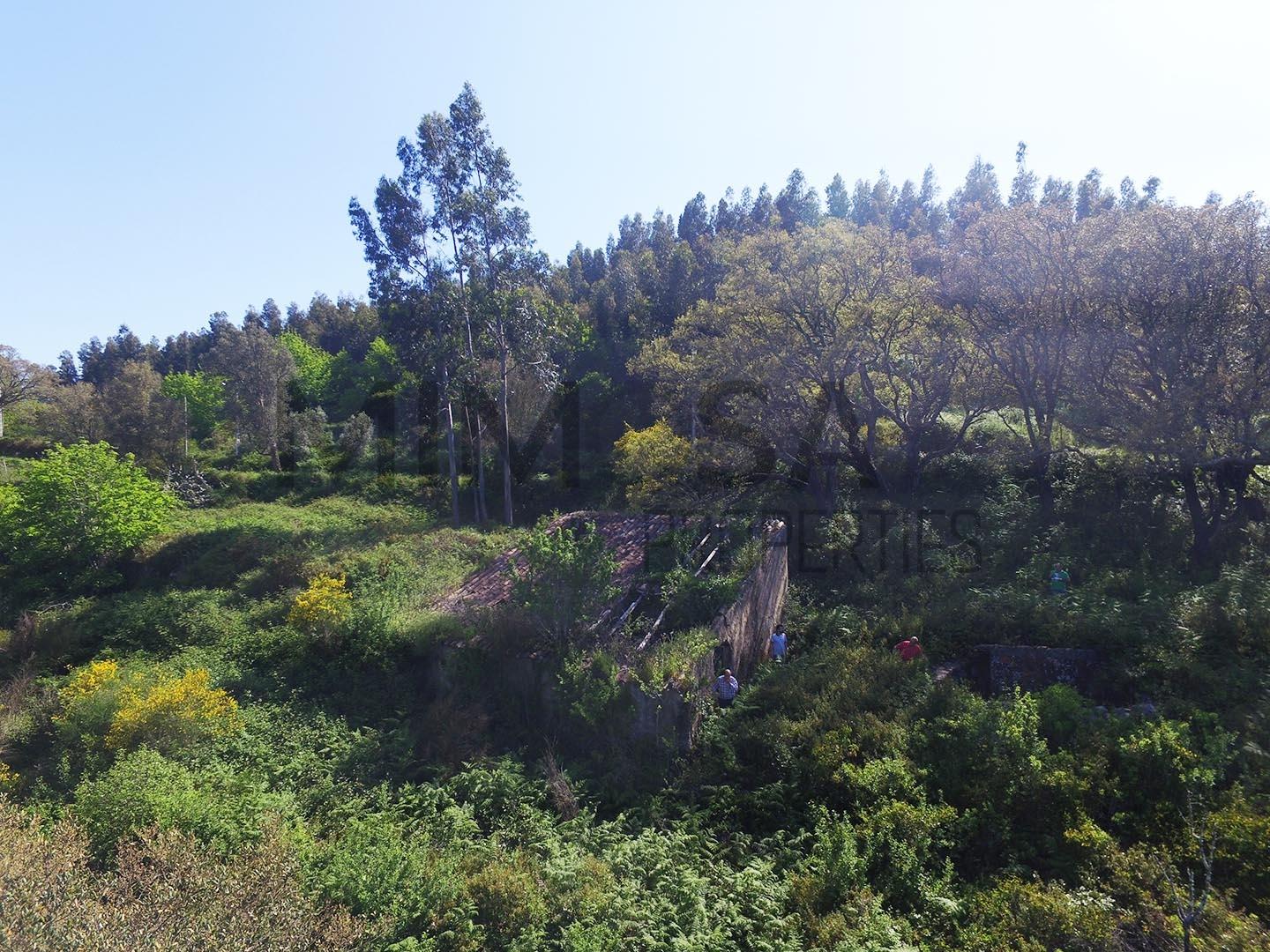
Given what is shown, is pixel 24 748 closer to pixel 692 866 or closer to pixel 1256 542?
pixel 692 866

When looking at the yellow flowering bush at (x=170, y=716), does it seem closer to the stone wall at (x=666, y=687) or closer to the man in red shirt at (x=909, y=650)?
the stone wall at (x=666, y=687)

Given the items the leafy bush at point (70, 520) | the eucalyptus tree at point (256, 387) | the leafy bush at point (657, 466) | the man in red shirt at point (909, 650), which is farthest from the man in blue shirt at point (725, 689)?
the eucalyptus tree at point (256, 387)

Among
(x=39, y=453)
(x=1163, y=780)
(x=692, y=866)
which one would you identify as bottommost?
(x=692, y=866)

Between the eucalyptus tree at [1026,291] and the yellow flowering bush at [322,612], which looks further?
the eucalyptus tree at [1026,291]

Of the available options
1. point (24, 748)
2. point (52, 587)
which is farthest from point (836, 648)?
point (52, 587)

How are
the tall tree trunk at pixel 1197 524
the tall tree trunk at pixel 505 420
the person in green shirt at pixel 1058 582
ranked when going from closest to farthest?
the person in green shirt at pixel 1058 582
the tall tree trunk at pixel 1197 524
the tall tree trunk at pixel 505 420
